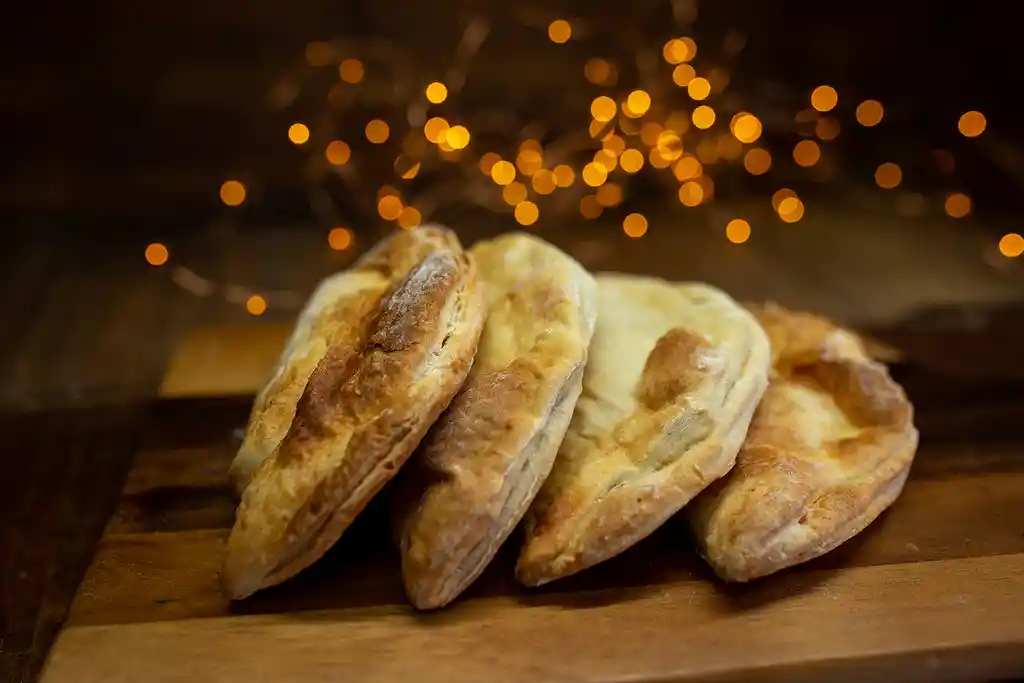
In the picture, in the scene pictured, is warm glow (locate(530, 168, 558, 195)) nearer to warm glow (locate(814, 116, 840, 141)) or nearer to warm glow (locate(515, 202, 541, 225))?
warm glow (locate(515, 202, 541, 225))

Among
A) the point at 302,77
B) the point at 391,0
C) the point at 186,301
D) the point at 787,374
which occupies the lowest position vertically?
the point at 186,301

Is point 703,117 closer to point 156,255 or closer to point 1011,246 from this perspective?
point 1011,246

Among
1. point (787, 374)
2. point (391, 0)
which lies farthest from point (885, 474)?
point (391, 0)

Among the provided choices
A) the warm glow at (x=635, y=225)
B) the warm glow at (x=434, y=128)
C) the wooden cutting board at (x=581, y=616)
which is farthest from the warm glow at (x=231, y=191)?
the wooden cutting board at (x=581, y=616)

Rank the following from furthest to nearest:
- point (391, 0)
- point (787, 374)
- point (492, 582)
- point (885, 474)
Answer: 1. point (391, 0)
2. point (787, 374)
3. point (885, 474)
4. point (492, 582)

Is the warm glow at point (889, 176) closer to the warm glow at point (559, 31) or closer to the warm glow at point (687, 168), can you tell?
the warm glow at point (687, 168)

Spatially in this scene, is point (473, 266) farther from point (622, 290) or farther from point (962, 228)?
point (962, 228)

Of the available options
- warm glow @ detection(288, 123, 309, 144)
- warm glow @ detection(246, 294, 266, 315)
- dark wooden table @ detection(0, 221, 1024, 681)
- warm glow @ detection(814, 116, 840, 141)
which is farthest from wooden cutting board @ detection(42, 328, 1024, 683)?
warm glow @ detection(814, 116, 840, 141)
